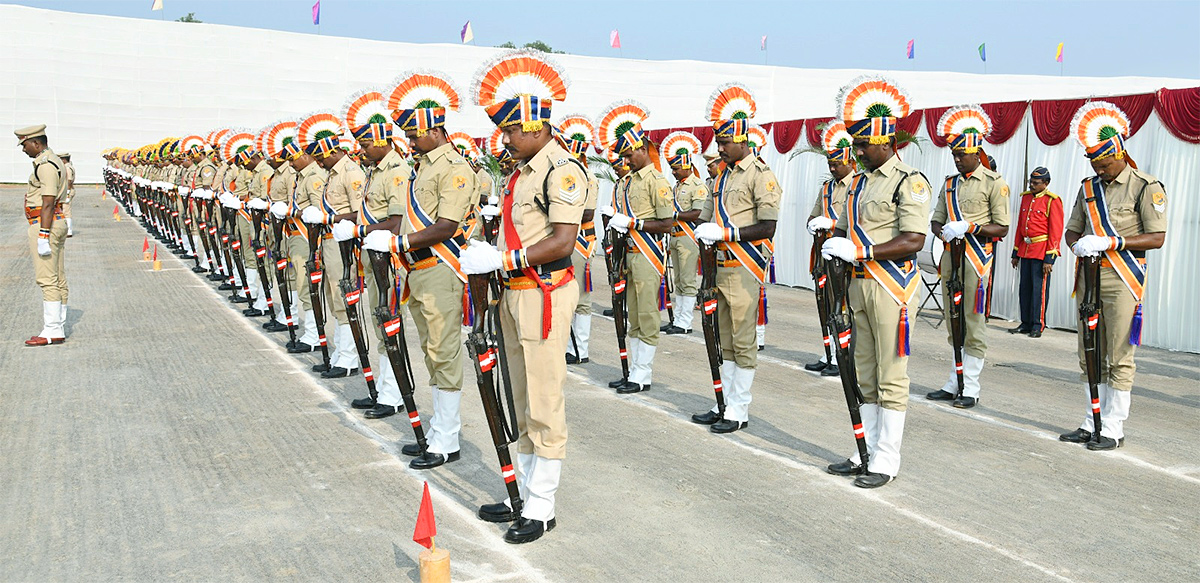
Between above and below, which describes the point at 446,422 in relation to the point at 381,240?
below

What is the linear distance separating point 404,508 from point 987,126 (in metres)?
6.15

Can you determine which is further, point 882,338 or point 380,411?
point 380,411

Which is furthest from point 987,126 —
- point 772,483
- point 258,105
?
point 258,105

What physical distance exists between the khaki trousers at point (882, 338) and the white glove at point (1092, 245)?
1.51 m

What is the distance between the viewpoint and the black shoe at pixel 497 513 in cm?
519

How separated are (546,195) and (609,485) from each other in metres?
2.01

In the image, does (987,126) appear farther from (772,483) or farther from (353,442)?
(353,442)

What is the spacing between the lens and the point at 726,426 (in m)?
7.01

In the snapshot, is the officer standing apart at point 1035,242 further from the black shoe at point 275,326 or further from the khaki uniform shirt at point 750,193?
the black shoe at point 275,326

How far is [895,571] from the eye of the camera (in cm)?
448

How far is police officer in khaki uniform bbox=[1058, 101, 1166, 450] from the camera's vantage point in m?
6.48

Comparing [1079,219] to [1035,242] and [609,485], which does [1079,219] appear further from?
[1035,242]

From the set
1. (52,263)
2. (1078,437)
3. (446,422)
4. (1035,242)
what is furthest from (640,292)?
(52,263)

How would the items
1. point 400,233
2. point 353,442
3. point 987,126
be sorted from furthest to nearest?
point 987,126, point 353,442, point 400,233
